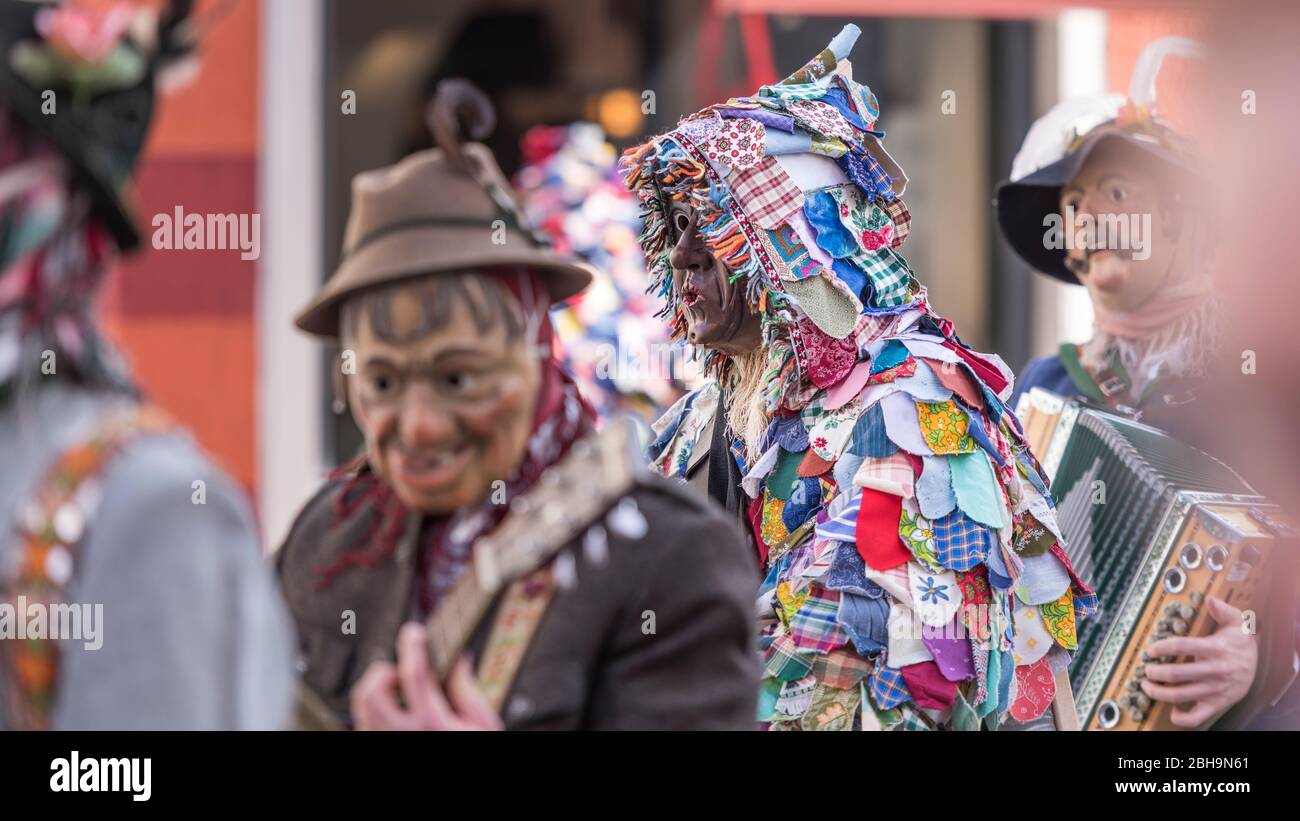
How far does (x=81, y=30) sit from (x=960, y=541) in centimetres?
151

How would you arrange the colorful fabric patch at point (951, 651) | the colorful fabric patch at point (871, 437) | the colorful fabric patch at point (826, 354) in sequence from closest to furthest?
the colorful fabric patch at point (951, 651)
the colorful fabric patch at point (871, 437)
the colorful fabric patch at point (826, 354)

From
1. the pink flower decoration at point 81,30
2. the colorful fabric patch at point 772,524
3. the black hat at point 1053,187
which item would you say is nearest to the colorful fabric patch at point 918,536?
the colorful fabric patch at point 772,524

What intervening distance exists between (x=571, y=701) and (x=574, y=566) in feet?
0.51

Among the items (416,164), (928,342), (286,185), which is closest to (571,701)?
(416,164)

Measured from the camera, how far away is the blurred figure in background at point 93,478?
5.46ft

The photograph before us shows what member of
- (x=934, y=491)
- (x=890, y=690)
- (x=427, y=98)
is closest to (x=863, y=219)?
(x=934, y=491)

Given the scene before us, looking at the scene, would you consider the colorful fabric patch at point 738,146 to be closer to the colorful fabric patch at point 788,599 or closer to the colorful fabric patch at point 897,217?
the colorful fabric patch at point 897,217

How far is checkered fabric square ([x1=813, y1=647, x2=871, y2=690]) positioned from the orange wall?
340 cm

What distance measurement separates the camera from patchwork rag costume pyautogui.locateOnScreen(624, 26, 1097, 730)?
102 inches

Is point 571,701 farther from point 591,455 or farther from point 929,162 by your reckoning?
point 929,162

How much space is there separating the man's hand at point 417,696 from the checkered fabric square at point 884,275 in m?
1.17

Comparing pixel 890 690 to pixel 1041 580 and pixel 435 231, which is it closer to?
pixel 1041 580
